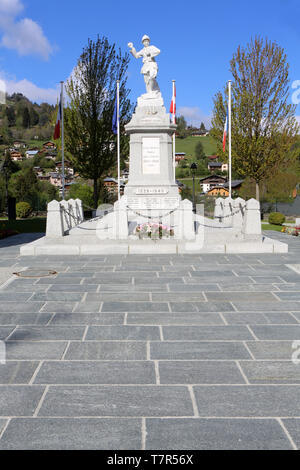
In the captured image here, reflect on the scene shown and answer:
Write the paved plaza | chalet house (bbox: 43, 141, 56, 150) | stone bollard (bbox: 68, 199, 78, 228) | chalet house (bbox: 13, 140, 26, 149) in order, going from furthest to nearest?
chalet house (bbox: 13, 140, 26, 149) < chalet house (bbox: 43, 141, 56, 150) < stone bollard (bbox: 68, 199, 78, 228) < the paved plaza

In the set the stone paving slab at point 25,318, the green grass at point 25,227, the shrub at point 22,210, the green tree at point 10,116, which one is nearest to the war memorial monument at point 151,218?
the green grass at point 25,227

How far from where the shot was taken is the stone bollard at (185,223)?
14.8 meters

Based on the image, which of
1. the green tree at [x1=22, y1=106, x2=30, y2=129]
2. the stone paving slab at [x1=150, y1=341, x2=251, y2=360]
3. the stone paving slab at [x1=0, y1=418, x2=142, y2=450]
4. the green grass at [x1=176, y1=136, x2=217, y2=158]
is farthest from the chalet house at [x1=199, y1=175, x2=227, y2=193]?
the stone paving slab at [x1=0, y1=418, x2=142, y2=450]

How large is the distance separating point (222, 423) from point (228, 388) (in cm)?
69

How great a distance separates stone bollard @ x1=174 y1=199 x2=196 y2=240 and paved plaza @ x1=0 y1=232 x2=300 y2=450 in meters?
5.11

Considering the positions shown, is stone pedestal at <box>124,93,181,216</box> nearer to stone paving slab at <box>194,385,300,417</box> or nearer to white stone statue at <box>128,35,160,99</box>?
white stone statue at <box>128,35,160,99</box>

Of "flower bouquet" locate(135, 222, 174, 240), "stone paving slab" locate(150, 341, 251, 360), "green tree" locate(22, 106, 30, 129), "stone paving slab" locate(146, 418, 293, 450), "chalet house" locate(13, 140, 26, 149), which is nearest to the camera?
"stone paving slab" locate(146, 418, 293, 450)

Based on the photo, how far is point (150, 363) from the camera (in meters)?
5.06

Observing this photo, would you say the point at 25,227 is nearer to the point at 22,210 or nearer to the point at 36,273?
the point at 22,210

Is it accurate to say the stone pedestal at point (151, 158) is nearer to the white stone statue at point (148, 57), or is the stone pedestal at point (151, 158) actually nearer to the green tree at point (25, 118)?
the white stone statue at point (148, 57)

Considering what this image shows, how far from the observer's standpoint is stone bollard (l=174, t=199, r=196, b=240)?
14.8 m

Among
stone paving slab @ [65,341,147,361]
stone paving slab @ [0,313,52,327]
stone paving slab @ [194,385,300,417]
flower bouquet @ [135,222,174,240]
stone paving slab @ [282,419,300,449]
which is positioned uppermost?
flower bouquet @ [135,222,174,240]

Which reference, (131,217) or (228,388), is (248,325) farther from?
(131,217)
